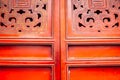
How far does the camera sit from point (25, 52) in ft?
4.11

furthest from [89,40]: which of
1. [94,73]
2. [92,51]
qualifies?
[94,73]

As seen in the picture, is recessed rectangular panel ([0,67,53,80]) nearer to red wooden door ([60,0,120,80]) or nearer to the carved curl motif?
red wooden door ([60,0,120,80])

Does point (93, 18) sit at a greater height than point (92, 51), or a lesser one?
greater

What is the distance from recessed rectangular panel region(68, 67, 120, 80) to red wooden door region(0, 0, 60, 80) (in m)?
0.08

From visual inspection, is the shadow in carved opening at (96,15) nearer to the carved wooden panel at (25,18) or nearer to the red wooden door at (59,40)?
the red wooden door at (59,40)

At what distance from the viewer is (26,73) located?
1.24m

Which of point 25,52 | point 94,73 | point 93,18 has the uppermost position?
point 93,18

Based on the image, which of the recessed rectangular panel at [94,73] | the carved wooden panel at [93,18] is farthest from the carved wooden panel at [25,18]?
the recessed rectangular panel at [94,73]

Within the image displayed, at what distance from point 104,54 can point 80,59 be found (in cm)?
13

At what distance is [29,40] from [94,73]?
37 cm

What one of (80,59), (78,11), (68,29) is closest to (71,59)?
(80,59)

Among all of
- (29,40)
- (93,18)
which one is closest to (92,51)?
(93,18)

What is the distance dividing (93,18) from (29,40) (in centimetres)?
36

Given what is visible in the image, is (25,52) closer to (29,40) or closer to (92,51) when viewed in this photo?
(29,40)
